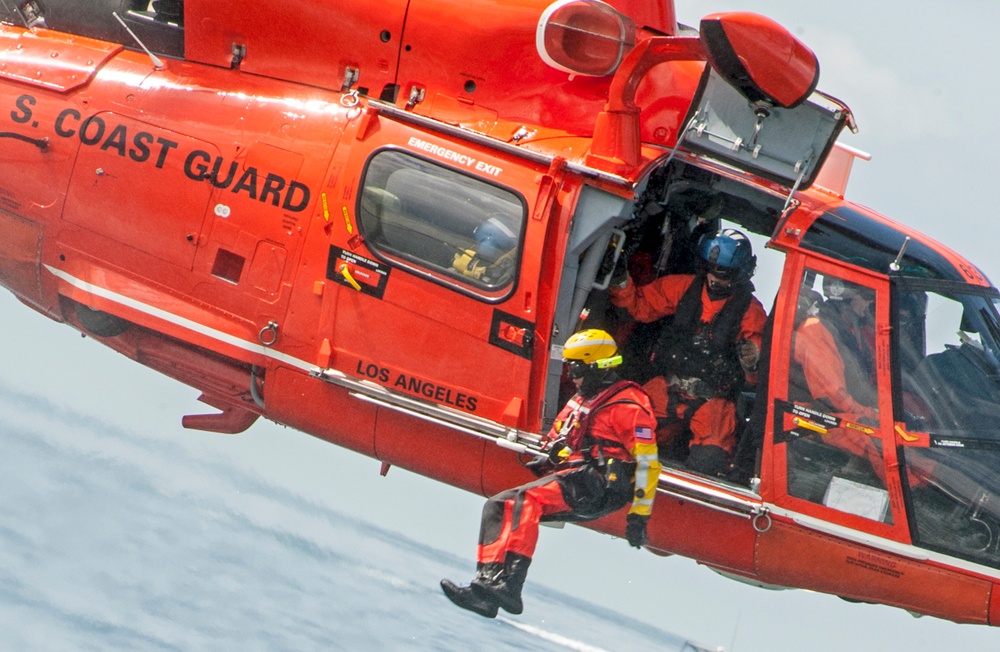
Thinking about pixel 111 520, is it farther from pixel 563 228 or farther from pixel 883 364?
pixel 883 364

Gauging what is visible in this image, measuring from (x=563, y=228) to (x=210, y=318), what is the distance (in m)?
1.88

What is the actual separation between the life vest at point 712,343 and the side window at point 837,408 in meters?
0.48

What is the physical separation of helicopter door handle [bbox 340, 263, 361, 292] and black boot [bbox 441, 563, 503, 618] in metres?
1.49

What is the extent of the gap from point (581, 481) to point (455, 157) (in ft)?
5.49

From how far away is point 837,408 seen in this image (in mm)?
5781

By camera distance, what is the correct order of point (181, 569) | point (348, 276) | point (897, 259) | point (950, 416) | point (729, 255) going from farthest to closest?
point (181, 569)
point (729, 255)
point (348, 276)
point (897, 259)
point (950, 416)

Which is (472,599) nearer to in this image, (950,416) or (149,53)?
(950,416)

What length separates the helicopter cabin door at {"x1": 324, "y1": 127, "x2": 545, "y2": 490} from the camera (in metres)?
5.87

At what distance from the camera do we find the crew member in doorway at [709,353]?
6.23 metres

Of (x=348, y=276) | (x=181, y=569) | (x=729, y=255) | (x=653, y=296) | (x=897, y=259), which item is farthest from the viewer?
(x=181, y=569)

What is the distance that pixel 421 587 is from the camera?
8328mm

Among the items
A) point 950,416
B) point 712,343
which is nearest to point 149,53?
point 712,343

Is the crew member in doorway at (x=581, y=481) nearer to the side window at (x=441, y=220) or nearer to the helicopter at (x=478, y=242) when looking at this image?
the helicopter at (x=478, y=242)

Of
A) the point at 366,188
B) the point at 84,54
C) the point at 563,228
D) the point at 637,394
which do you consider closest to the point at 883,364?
the point at 637,394
